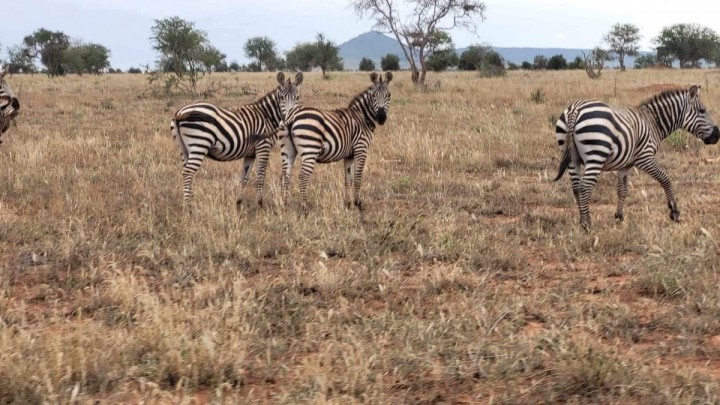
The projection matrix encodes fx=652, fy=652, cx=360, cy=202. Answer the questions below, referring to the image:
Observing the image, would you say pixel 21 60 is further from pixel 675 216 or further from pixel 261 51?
pixel 675 216

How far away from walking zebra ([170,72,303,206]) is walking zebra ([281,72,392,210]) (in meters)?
0.36

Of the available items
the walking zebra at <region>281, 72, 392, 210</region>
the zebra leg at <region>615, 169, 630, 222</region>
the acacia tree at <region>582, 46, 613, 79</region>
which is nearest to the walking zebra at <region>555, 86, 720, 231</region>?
the zebra leg at <region>615, 169, 630, 222</region>

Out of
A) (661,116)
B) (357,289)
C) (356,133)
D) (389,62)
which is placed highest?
(389,62)

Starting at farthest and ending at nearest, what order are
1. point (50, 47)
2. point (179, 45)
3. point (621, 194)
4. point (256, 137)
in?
1. point (50, 47)
2. point (179, 45)
3. point (256, 137)
4. point (621, 194)

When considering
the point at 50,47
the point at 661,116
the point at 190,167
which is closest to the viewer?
the point at 190,167

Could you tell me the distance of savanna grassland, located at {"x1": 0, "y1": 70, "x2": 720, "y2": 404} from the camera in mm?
3496

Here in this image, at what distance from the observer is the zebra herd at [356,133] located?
22.4 feet

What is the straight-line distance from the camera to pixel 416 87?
2516 cm

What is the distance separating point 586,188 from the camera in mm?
6836

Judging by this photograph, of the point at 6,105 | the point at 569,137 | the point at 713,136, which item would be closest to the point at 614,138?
the point at 569,137

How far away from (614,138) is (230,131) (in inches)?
170

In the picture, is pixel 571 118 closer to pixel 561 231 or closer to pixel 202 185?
pixel 561 231

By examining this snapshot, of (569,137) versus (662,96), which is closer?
(569,137)

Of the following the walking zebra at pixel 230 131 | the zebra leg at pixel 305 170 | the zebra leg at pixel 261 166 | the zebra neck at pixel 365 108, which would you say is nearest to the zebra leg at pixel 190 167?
the walking zebra at pixel 230 131
